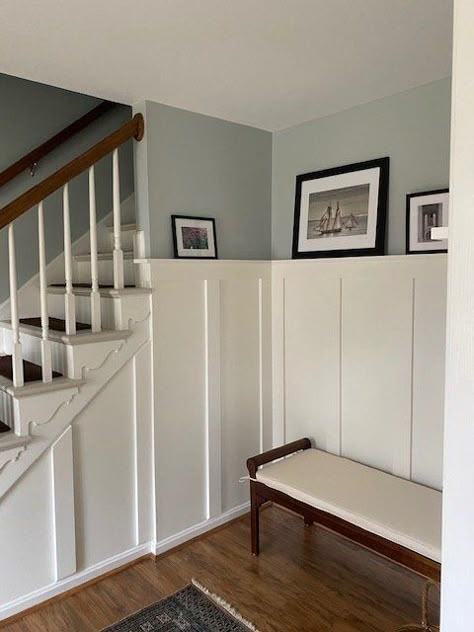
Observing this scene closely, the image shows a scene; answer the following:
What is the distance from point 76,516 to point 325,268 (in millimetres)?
1722

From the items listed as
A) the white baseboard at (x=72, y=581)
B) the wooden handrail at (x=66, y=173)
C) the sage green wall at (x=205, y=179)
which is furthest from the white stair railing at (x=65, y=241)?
the white baseboard at (x=72, y=581)

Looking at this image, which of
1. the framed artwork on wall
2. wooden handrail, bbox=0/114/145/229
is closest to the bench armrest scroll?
the framed artwork on wall

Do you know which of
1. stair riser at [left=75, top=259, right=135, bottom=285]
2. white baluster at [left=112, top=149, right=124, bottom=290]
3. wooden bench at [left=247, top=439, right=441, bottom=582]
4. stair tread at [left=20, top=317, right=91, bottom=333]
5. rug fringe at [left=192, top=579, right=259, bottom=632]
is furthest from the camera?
stair riser at [left=75, top=259, right=135, bottom=285]

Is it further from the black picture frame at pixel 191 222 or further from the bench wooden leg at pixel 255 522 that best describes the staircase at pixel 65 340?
the bench wooden leg at pixel 255 522

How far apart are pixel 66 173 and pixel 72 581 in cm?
181

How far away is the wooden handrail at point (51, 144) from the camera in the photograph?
277 cm

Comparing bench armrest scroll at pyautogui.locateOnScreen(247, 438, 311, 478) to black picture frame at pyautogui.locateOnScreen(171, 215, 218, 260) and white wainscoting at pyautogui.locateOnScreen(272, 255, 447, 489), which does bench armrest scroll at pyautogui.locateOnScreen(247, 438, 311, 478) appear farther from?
black picture frame at pyautogui.locateOnScreen(171, 215, 218, 260)

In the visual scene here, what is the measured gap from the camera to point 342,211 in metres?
2.66

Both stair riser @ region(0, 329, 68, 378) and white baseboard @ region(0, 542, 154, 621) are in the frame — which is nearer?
white baseboard @ region(0, 542, 154, 621)

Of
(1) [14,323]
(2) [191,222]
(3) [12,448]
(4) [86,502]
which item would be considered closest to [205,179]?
(2) [191,222]

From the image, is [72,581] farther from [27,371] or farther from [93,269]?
[93,269]

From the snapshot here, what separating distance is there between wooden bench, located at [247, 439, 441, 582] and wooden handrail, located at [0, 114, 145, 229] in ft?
5.22

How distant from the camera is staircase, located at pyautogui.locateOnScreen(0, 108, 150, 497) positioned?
2027 mm

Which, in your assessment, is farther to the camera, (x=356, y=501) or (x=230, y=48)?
(x=356, y=501)
